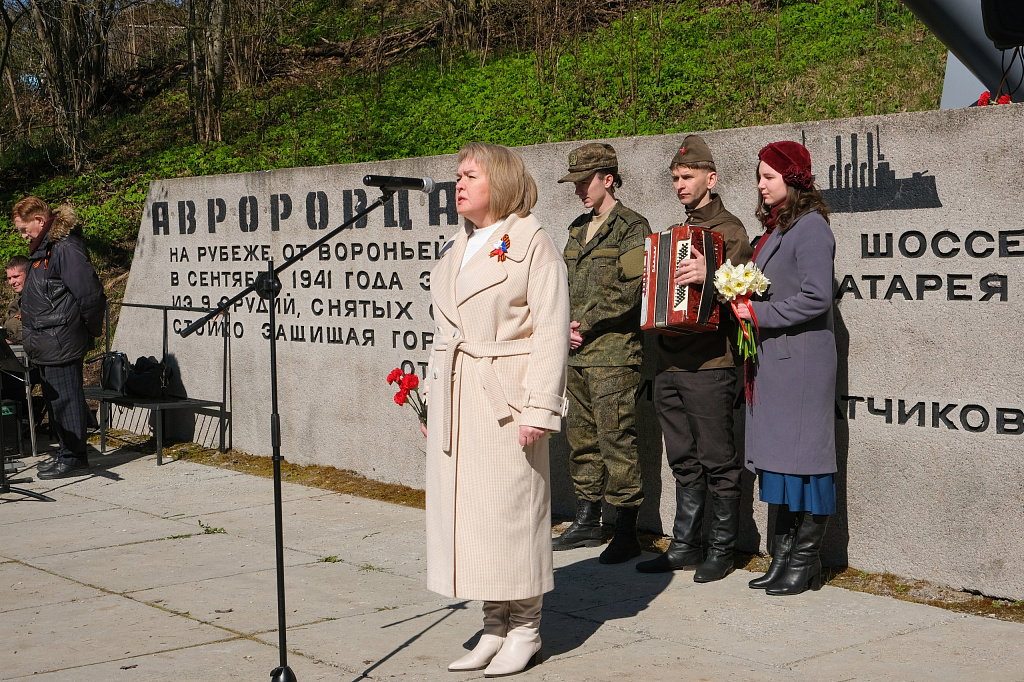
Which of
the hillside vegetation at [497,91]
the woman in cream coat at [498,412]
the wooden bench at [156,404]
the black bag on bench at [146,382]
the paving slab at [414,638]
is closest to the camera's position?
the woman in cream coat at [498,412]

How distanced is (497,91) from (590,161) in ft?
31.9

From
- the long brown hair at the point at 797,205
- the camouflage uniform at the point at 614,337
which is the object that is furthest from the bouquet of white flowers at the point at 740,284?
the camouflage uniform at the point at 614,337

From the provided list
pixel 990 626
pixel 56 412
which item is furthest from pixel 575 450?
pixel 56 412

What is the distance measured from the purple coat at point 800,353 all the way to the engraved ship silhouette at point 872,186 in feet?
1.43

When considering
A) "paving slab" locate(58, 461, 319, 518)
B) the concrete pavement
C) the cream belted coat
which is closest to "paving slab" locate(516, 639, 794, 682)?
the concrete pavement

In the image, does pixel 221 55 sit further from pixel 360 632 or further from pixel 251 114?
pixel 360 632

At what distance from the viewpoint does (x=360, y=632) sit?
4906 millimetres

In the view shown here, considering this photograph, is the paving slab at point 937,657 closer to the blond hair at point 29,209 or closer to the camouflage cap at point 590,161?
the camouflage cap at point 590,161

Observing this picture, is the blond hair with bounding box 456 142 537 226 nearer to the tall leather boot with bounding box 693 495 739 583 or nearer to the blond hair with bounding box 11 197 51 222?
the tall leather boot with bounding box 693 495 739 583

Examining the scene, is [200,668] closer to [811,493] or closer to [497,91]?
[811,493]

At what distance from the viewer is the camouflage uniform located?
19.4 ft

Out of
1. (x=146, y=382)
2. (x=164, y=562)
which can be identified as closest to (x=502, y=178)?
(x=164, y=562)

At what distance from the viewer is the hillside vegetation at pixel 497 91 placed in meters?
12.5

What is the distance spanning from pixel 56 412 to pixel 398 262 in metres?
3.14
